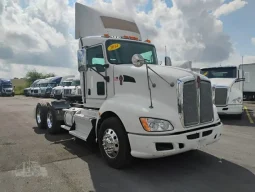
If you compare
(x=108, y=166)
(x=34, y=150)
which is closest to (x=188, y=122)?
(x=108, y=166)

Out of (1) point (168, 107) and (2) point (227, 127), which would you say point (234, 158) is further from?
(2) point (227, 127)

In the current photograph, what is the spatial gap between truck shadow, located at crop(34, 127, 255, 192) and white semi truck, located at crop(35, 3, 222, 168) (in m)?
0.35

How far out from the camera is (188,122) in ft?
14.3

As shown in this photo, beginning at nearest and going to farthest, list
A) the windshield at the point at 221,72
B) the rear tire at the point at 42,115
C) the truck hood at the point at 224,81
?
the rear tire at the point at 42,115, the truck hood at the point at 224,81, the windshield at the point at 221,72

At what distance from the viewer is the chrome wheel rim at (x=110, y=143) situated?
4.61m

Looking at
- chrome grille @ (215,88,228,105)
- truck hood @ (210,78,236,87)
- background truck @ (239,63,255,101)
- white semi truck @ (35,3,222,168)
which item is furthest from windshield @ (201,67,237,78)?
background truck @ (239,63,255,101)

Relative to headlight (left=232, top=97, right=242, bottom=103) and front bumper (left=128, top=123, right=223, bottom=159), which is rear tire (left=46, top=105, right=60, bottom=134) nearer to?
front bumper (left=128, top=123, right=223, bottom=159)

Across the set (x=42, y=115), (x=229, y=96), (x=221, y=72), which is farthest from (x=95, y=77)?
(x=221, y=72)

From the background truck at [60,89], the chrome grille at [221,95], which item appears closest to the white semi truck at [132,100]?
the background truck at [60,89]

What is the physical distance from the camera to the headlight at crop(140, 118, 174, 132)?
4098 mm

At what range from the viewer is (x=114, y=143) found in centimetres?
463

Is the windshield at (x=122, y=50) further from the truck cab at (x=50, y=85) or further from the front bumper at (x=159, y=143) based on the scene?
the truck cab at (x=50, y=85)

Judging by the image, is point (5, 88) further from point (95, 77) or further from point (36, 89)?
point (95, 77)

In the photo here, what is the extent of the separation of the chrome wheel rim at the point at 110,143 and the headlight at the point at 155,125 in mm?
759
